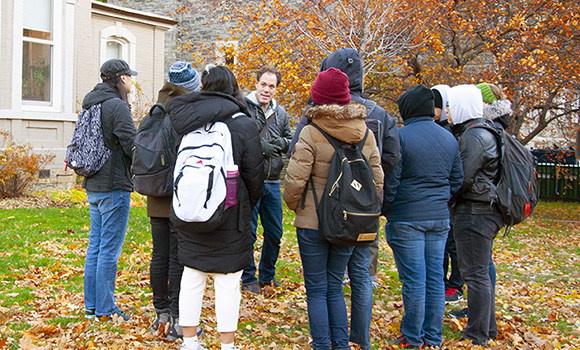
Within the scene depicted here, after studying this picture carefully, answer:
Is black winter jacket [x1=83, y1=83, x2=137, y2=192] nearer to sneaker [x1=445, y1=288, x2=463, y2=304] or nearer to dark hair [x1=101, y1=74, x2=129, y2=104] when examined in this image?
dark hair [x1=101, y1=74, x2=129, y2=104]

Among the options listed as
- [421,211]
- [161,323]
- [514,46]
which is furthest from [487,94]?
[514,46]

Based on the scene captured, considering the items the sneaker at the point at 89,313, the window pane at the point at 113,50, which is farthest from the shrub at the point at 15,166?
the sneaker at the point at 89,313

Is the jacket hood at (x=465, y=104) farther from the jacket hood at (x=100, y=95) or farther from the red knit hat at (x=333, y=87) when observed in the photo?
the jacket hood at (x=100, y=95)

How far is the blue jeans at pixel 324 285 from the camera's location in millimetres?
3828

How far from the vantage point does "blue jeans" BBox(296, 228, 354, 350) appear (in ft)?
12.6

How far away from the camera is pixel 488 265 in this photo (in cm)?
441

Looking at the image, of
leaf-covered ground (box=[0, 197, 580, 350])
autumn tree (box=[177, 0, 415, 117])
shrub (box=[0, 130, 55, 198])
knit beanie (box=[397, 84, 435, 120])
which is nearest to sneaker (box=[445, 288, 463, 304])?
leaf-covered ground (box=[0, 197, 580, 350])

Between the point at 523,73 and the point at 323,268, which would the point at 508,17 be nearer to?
the point at 523,73

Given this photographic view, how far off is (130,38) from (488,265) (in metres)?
15.0

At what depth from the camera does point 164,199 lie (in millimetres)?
4062

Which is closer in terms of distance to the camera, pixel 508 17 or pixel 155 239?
pixel 155 239

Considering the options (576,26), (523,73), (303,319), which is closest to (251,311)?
(303,319)

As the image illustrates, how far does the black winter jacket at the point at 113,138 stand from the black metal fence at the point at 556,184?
1863 centimetres

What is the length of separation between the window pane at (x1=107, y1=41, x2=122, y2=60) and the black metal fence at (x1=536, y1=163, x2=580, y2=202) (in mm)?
15043
